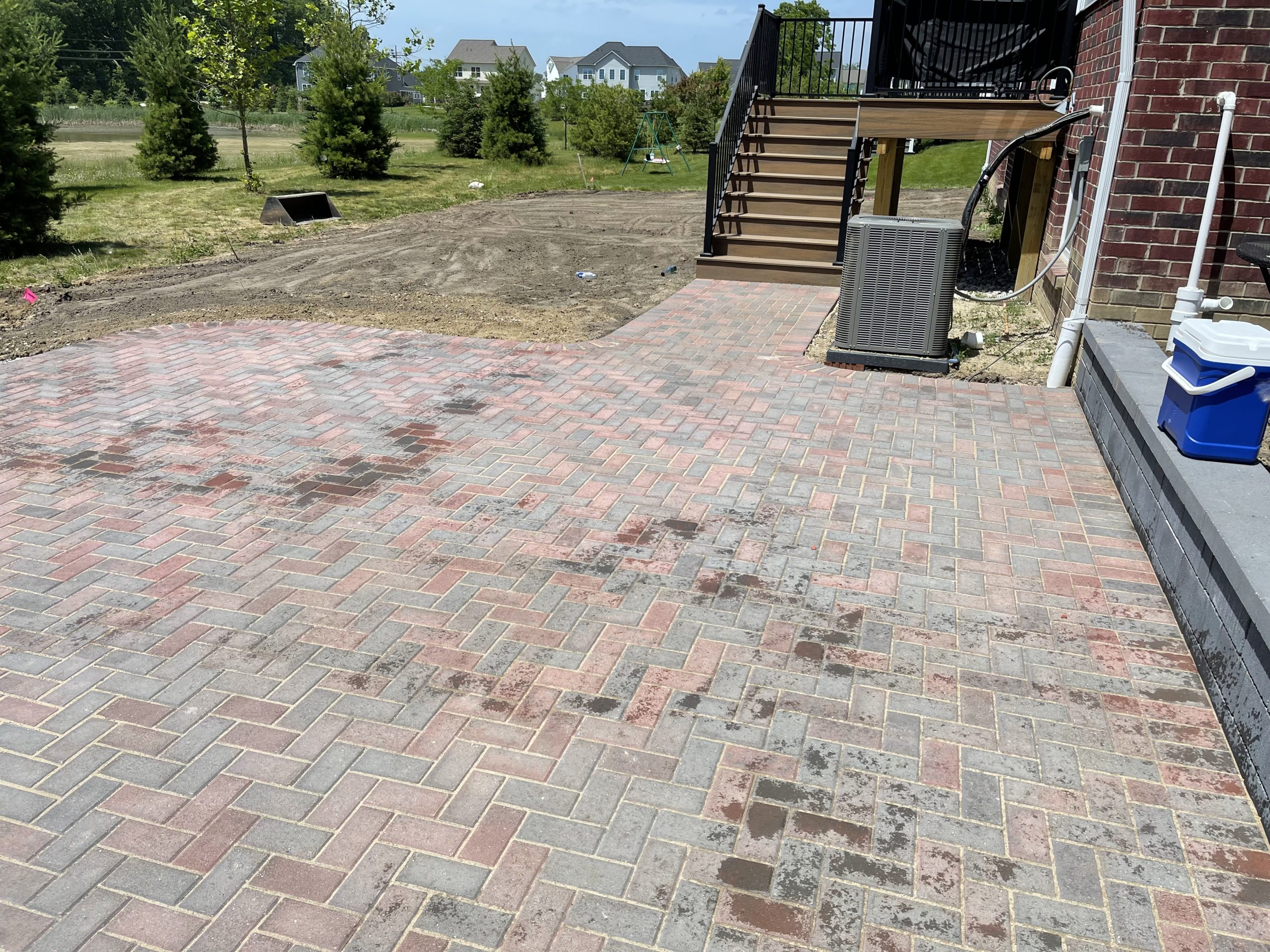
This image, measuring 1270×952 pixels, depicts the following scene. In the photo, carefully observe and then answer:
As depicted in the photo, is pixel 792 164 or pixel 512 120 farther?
pixel 512 120

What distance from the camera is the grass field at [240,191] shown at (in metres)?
12.6

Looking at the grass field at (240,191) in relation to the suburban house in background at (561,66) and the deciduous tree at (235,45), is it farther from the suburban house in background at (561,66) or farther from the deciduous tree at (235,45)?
the suburban house in background at (561,66)

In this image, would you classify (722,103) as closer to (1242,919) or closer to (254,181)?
(254,181)

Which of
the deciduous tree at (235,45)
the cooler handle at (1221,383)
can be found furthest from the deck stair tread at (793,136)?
the deciduous tree at (235,45)

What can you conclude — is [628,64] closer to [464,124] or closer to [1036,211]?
→ [464,124]

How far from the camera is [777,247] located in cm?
1090

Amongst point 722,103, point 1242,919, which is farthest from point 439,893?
point 722,103

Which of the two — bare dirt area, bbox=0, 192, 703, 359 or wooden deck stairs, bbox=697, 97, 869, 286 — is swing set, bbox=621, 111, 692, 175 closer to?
bare dirt area, bbox=0, 192, 703, 359

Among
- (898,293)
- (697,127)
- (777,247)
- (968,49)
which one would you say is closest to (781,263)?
(777,247)

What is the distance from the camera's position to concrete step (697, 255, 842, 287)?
1055 cm

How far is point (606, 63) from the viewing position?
364 feet

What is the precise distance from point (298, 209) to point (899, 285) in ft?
40.2

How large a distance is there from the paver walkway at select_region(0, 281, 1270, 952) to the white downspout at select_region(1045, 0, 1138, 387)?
3.29 feet

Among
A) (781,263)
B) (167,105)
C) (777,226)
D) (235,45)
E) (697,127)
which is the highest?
(235,45)
